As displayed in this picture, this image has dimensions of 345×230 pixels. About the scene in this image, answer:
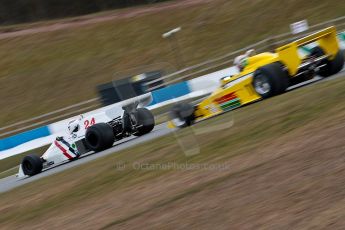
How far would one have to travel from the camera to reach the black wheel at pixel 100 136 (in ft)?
42.6

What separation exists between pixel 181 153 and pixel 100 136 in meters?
4.68

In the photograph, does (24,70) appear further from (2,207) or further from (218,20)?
(2,207)

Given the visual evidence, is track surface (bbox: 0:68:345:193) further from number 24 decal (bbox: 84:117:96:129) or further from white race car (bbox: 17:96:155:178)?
number 24 decal (bbox: 84:117:96:129)

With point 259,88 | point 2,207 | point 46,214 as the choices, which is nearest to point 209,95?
point 259,88

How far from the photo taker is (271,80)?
11773 mm

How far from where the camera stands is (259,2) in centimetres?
3078

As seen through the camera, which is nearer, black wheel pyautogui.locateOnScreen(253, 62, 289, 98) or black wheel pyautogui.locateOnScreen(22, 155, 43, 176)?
black wheel pyautogui.locateOnScreen(253, 62, 289, 98)

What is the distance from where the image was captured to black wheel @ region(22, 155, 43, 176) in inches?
540

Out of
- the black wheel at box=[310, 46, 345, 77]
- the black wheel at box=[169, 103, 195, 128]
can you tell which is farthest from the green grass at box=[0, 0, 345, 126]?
the black wheel at box=[169, 103, 195, 128]

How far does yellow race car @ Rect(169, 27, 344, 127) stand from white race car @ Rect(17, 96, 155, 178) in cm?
137

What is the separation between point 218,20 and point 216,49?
3.34 meters

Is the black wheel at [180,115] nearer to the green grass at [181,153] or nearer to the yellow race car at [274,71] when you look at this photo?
the green grass at [181,153]

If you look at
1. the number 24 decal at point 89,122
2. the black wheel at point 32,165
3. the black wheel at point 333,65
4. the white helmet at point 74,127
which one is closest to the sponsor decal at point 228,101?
the black wheel at point 333,65

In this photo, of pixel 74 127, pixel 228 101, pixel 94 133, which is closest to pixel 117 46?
pixel 74 127
